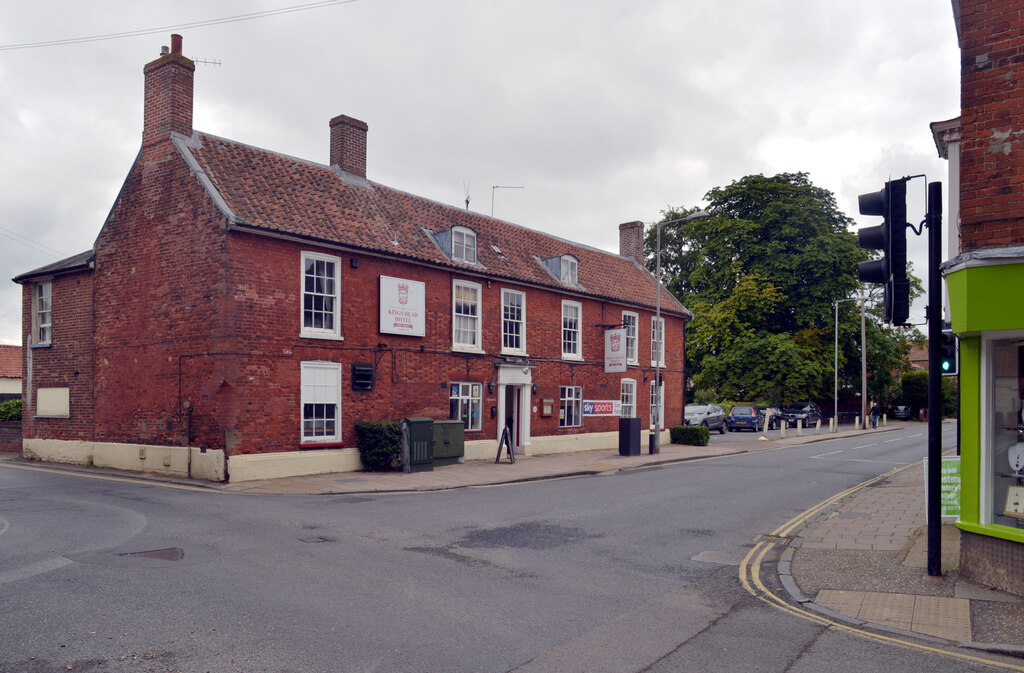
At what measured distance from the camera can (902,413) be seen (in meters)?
61.5

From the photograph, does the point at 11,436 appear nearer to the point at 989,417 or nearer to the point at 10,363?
the point at 10,363

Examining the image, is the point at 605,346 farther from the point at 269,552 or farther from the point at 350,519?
the point at 269,552

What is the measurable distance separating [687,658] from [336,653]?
2.66 m

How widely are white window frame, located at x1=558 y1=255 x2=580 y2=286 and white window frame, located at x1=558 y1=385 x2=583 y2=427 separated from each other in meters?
3.85

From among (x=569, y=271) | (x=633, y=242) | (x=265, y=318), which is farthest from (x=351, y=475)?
(x=633, y=242)

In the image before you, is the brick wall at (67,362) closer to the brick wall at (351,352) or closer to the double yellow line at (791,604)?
the brick wall at (351,352)

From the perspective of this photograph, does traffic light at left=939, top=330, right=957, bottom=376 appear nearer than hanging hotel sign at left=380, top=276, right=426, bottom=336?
Yes

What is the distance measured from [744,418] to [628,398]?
14910 mm

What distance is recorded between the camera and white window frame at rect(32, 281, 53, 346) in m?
21.5

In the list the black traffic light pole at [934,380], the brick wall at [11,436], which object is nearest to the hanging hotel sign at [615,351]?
the black traffic light pole at [934,380]

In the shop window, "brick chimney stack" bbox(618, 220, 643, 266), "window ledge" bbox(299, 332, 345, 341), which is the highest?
"brick chimney stack" bbox(618, 220, 643, 266)

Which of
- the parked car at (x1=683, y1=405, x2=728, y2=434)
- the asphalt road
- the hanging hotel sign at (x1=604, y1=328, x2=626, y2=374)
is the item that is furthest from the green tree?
the asphalt road

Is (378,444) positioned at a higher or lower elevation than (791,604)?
higher

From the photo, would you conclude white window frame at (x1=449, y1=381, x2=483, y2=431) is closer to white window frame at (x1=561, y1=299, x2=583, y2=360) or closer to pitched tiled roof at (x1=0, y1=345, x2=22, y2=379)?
white window frame at (x1=561, y1=299, x2=583, y2=360)
